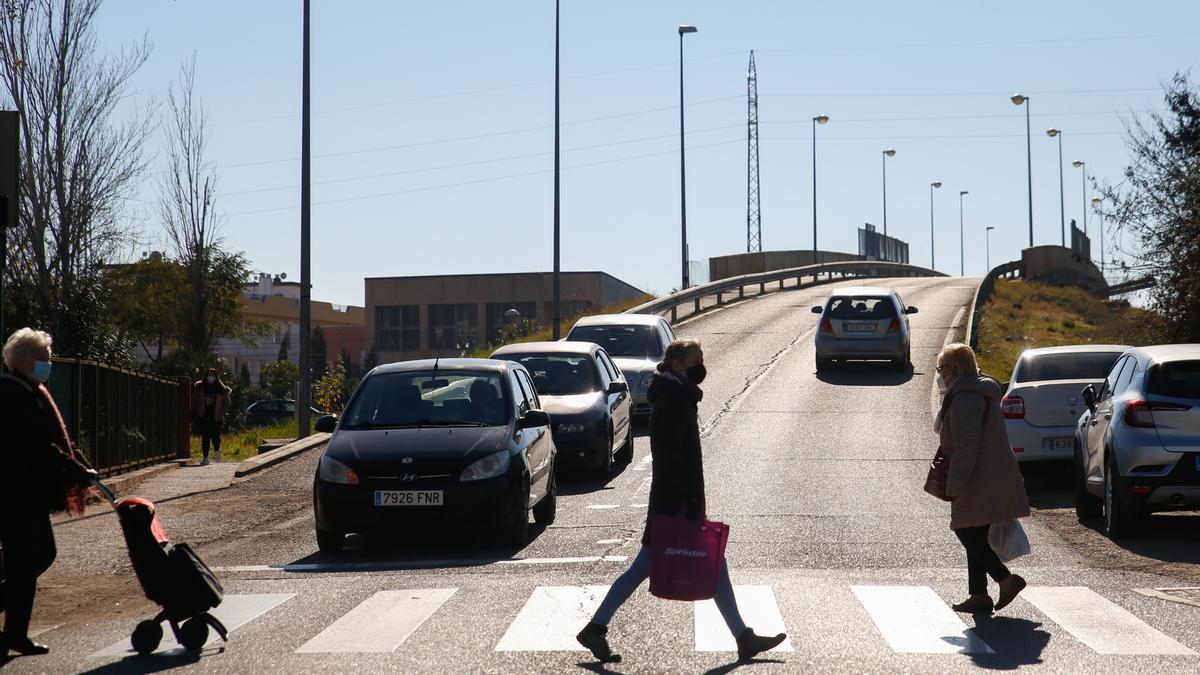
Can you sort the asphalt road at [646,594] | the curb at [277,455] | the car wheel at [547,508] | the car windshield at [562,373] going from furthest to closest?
the curb at [277,455] < the car windshield at [562,373] < the car wheel at [547,508] < the asphalt road at [646,594]

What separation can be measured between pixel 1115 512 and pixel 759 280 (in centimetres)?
3797

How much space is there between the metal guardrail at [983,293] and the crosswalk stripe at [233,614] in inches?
993

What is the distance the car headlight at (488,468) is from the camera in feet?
39.1

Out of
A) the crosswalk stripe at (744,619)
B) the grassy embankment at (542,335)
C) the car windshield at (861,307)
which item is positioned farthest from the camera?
the grassy embankment at (542,335)

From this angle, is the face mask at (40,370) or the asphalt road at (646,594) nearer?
the asphalt road at (646,594)

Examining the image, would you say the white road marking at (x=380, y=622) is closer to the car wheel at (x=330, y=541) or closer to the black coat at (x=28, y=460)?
the black coat at (x=28, y=460)

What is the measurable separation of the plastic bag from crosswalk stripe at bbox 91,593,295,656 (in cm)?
457

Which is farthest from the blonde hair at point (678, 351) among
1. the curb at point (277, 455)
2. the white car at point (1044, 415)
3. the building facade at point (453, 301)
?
the building facade at point (453, 301)

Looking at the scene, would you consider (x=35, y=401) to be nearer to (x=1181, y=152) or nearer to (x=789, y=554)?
(x=789, y=554)

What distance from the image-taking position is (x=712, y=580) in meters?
7.41

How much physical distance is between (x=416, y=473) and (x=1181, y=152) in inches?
737

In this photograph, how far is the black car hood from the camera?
469 inches

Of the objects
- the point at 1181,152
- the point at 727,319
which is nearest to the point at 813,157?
the point at 727,319

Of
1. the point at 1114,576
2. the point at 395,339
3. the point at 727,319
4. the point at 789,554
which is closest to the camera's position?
the point at 1114,576
